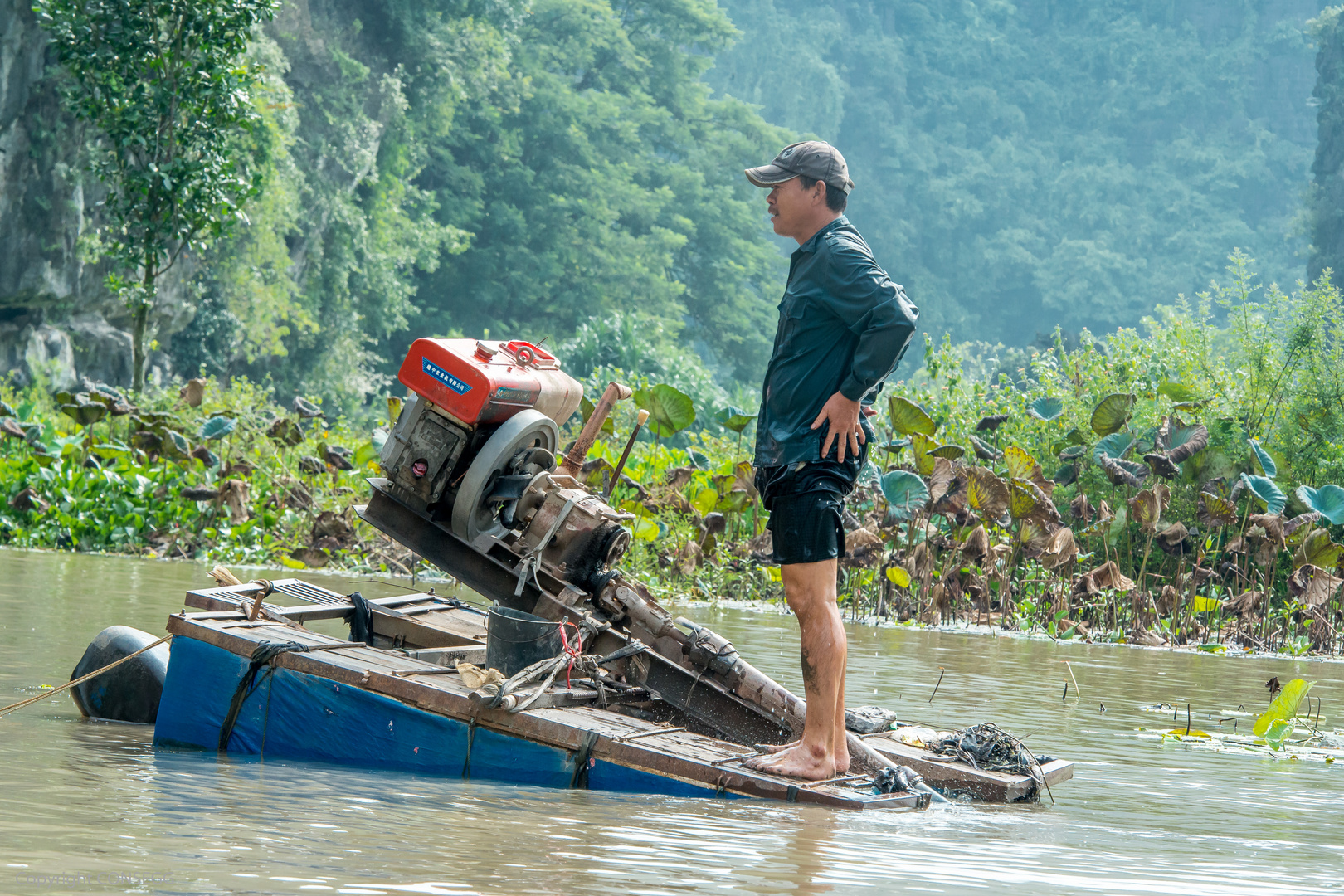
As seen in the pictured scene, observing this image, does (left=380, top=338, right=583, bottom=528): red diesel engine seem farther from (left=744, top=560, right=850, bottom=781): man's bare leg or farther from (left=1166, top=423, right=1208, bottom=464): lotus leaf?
(left=1166, top=423, right=1208, bottom=464): lotus leaf

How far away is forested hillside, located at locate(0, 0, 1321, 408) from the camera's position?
27.0 meters

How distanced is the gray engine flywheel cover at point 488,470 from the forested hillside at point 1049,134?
62493mm

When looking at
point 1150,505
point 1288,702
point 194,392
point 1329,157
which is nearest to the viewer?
point 1288,702

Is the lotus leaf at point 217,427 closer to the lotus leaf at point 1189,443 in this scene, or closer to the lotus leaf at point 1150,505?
the lotus leaf at point 1150,505

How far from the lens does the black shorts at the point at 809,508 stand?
452cm

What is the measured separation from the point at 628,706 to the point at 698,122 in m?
49.3

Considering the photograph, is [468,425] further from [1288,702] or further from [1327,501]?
[1327,501]

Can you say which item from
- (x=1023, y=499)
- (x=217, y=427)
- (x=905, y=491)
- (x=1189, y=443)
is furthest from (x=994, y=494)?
(x=217, y=427)

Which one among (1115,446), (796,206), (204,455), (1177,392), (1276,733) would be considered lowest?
(1276,733)

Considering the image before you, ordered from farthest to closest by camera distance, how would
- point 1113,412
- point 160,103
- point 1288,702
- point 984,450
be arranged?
point 160,103 → point 984,450 → point 1113,412 → point 1288,702

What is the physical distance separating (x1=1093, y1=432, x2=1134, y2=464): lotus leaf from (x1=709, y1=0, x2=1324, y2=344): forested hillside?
54.9 meters

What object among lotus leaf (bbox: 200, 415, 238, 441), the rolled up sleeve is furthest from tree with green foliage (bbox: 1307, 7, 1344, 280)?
the rolled up sleeve

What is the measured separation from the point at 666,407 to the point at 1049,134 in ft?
210

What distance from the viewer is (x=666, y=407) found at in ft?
43.3
